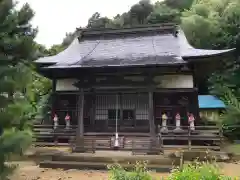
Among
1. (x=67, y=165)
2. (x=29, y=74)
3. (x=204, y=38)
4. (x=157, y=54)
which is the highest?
(x=204, y=38)

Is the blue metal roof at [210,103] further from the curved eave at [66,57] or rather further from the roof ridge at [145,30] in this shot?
the curved eave at [66,57]

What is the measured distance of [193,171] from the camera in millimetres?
4277

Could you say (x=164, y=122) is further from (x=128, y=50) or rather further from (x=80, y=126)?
(x=128, y=50)

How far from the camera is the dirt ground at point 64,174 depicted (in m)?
9.05

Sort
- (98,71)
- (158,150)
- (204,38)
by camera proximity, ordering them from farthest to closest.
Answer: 1. (204,38)
2. (98,71)
3. (158,150)

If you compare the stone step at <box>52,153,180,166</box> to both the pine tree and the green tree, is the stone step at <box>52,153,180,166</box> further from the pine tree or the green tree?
the green tree

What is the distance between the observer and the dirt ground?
9047 mm

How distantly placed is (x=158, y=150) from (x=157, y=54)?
17.5ft

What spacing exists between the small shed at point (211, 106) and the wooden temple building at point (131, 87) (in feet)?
26.1

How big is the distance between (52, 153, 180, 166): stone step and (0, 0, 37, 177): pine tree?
379 centimetres

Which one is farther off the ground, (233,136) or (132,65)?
(132,65)

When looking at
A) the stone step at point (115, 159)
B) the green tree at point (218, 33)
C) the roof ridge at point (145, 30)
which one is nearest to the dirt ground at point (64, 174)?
the stone step at point (115, 159)

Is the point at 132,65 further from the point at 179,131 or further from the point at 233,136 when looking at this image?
the point at 233,136

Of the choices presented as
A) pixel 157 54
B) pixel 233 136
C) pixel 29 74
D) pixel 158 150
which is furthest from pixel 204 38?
pixel 29 74
